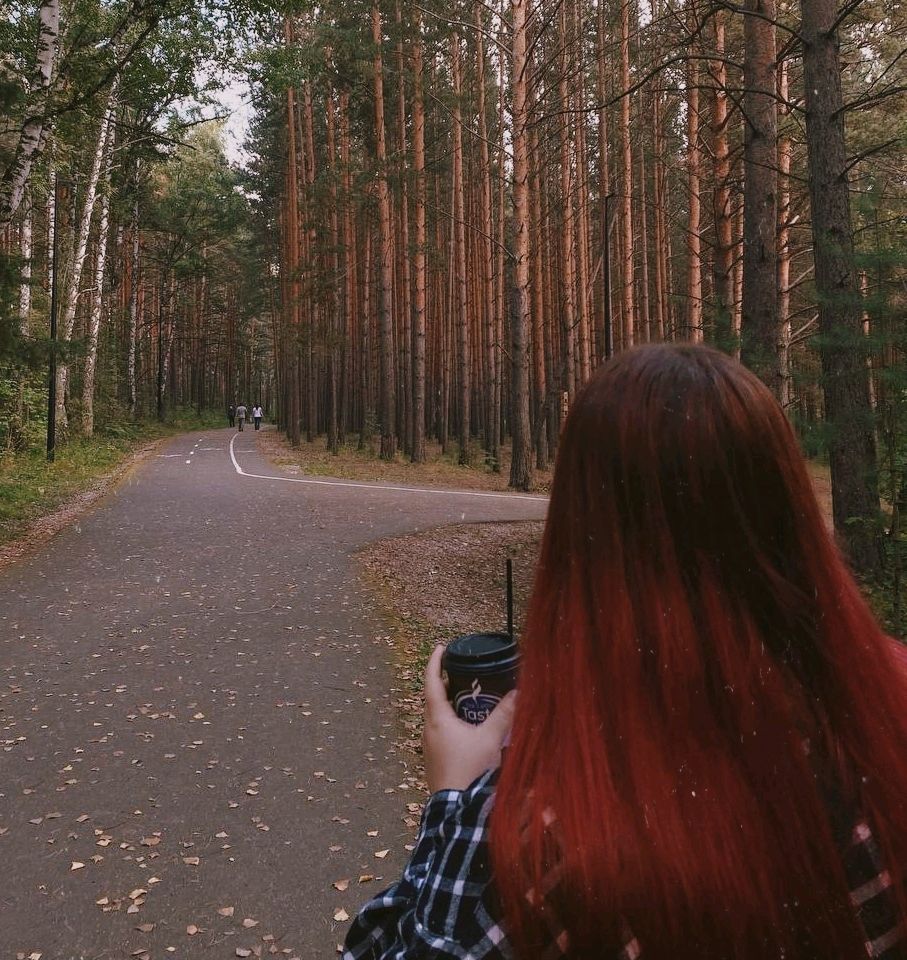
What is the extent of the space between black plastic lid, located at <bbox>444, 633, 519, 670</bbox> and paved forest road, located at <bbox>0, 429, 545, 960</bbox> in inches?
94.2

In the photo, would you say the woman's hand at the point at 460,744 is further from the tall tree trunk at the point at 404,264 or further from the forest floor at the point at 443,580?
the tall tree trunk at the point at 404,264

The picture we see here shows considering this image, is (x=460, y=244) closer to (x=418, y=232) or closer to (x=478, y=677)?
(x=418, y=232)

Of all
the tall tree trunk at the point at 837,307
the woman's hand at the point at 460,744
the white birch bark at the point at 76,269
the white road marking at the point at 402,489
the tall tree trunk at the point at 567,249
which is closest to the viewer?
the woman's hand at the point at 460,744

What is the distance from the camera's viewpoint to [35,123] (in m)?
9.98

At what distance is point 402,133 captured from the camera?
2191 centimetres

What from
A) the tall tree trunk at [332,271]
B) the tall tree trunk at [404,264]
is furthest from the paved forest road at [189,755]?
the tall tree trunk at [332,271]

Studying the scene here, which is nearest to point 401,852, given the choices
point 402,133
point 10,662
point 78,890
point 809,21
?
point 78,890

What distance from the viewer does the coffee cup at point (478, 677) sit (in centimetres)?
119

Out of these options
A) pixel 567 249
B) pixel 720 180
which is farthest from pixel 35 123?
pixel 567 249

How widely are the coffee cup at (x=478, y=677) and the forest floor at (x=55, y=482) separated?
1034cm

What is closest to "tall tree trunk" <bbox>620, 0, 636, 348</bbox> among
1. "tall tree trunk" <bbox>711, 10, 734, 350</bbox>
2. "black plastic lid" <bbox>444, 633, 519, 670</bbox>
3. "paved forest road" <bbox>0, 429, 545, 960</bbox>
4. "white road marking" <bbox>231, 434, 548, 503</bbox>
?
"tall tree trunk" <bbox>711, 10, 734, 350</bbox>

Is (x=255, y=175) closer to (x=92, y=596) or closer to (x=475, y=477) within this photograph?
(x=475, y=477)

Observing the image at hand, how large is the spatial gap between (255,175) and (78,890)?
125ft

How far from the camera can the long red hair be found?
89 cm
